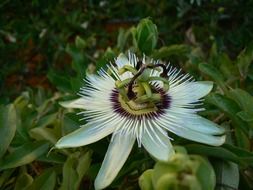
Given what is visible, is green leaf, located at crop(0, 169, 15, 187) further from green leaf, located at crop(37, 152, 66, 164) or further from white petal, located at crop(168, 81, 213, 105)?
white petal, located at crop(168, 81, 213, 105)

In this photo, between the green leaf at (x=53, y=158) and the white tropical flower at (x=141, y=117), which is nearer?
the white tropical flower at (x=141, y=117)

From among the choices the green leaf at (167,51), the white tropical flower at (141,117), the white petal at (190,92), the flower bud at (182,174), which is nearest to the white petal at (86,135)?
the white tropical flower at (141,117)

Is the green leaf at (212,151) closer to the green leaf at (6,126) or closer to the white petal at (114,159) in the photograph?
the white petal at (114,159)

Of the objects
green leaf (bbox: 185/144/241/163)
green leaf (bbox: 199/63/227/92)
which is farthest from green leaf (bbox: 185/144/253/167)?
green leaf (bbox: 199/63/227/92)

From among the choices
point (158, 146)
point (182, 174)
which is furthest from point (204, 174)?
point (158, 146)

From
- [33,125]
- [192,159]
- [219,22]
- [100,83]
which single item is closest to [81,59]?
[33,125]
